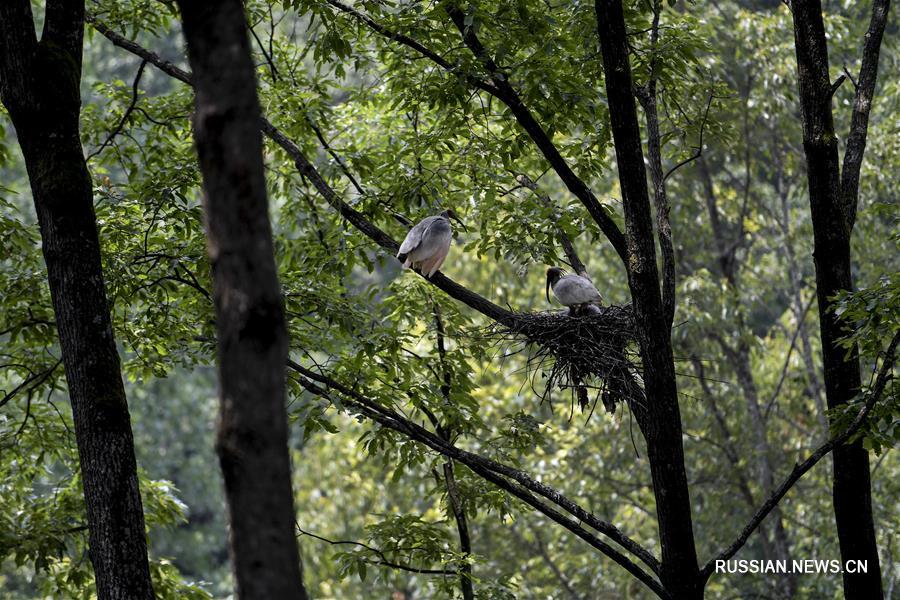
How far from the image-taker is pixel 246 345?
2.62 m

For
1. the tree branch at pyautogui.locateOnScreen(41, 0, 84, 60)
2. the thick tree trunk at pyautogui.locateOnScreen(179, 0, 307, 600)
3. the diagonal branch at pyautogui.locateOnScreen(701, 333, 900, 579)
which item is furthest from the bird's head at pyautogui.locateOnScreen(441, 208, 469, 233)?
the thick tree trunk at pyautogui.locateOnScreen(179, 0, 307, 600)

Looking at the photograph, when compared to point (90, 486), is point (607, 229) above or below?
above

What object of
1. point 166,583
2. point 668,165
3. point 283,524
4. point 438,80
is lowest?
point 283,524

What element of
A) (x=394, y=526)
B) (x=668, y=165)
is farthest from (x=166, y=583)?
(x=668, y=165)

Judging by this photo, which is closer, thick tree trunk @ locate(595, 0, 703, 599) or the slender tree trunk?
the slender tree trunk

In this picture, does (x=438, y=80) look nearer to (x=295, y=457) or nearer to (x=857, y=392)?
(x=857, y=392)

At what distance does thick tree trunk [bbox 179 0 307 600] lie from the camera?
8.49ft

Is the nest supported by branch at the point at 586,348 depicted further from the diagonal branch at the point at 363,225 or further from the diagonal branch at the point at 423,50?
the diagonal branch at the point at 423,50

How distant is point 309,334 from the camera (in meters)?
7.12

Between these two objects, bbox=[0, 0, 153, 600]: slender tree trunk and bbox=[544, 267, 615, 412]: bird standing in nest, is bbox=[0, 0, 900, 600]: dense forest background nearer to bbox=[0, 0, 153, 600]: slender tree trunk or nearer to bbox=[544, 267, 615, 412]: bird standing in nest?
bbox=[544, 267, 615, 412]: bird standing in nest

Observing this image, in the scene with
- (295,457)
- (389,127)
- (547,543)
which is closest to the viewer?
(389,127)

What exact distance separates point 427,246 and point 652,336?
7.02ft

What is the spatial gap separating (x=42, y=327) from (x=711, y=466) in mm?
10749

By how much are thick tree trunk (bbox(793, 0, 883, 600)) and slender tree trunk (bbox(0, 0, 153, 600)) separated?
12.7ft
